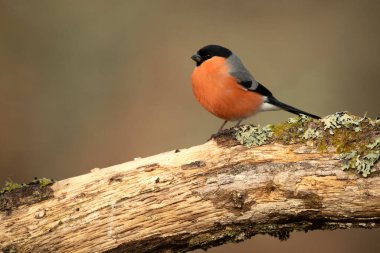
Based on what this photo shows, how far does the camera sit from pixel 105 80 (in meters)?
9.08

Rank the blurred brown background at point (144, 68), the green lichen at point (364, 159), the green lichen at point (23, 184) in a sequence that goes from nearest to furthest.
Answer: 1. the green lichen at point (364, 159)
2. the green lichen at point (23, 184)
3. the blurred brown background at point (144, 68)

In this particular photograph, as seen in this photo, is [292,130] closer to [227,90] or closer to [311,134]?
[311,134]

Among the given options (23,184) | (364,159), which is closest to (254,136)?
(364,159)

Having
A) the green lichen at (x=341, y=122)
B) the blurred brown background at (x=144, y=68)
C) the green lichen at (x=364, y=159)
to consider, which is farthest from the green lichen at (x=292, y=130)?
the blurred brown background at (x=144, y=68)

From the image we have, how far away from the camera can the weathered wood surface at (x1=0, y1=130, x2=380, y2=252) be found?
3672mm

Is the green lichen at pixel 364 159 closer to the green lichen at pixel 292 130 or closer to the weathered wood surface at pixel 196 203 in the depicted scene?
the weathered wood surface at pixel 196 203

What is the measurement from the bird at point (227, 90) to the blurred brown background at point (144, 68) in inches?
105

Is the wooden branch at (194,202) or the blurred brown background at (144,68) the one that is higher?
the blurred brown background at (144,68)

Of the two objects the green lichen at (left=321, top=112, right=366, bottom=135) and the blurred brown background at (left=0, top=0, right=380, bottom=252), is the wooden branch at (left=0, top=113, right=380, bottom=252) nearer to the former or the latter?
the green lichen at (left=321, top=112, right=366, bottom=135)

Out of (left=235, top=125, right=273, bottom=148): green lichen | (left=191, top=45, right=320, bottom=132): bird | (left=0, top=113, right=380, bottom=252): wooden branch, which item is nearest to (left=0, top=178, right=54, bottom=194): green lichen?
(left=0, top=113, right=380, bottom=252): wooden branch

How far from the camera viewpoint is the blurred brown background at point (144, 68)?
8.51 metres

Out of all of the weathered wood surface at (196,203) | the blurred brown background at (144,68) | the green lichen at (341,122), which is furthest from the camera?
the blurred brown background at (144,68)

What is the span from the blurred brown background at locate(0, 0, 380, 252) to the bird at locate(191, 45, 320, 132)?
105 inches

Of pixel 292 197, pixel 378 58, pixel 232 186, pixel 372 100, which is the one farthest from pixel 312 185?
pixel 378 58
